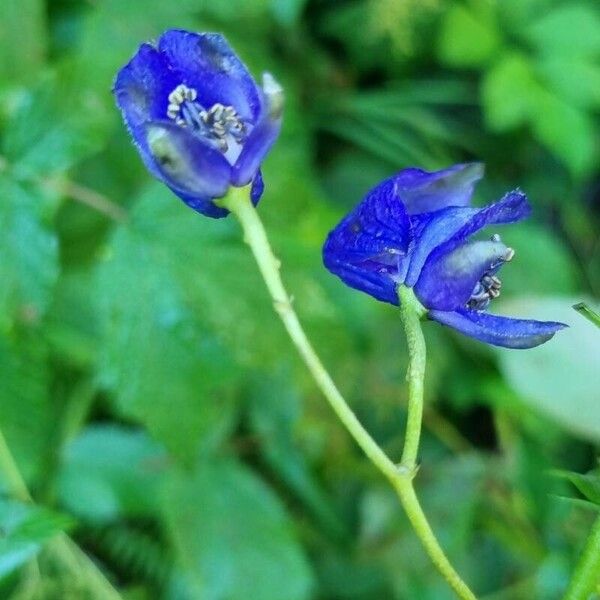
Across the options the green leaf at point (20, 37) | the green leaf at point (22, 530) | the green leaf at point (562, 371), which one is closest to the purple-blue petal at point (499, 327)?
the green leaf at point (22, 530)

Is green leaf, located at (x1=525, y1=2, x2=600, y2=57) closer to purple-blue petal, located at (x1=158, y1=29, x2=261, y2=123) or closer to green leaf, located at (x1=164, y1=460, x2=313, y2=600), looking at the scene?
green leaf, located at (x1=164, y1=460, x2=313, y2=600)

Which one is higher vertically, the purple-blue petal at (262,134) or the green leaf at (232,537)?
the purple-blue petal at (262,134)

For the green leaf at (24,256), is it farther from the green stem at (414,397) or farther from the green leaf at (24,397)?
the green stem at (414,397)

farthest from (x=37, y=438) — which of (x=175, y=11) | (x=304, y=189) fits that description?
(x=175, y=11)

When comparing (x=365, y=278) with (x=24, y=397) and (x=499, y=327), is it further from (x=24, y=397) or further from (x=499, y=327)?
(x=24, y=397)

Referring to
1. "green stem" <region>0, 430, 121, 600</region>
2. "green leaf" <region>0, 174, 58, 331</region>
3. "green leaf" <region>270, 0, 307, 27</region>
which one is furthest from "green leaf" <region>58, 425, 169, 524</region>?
"green leaf" <region>270, 0, 307, 27</region>

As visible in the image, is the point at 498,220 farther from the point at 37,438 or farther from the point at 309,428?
the point at 309,428

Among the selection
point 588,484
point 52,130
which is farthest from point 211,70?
point 52,130
